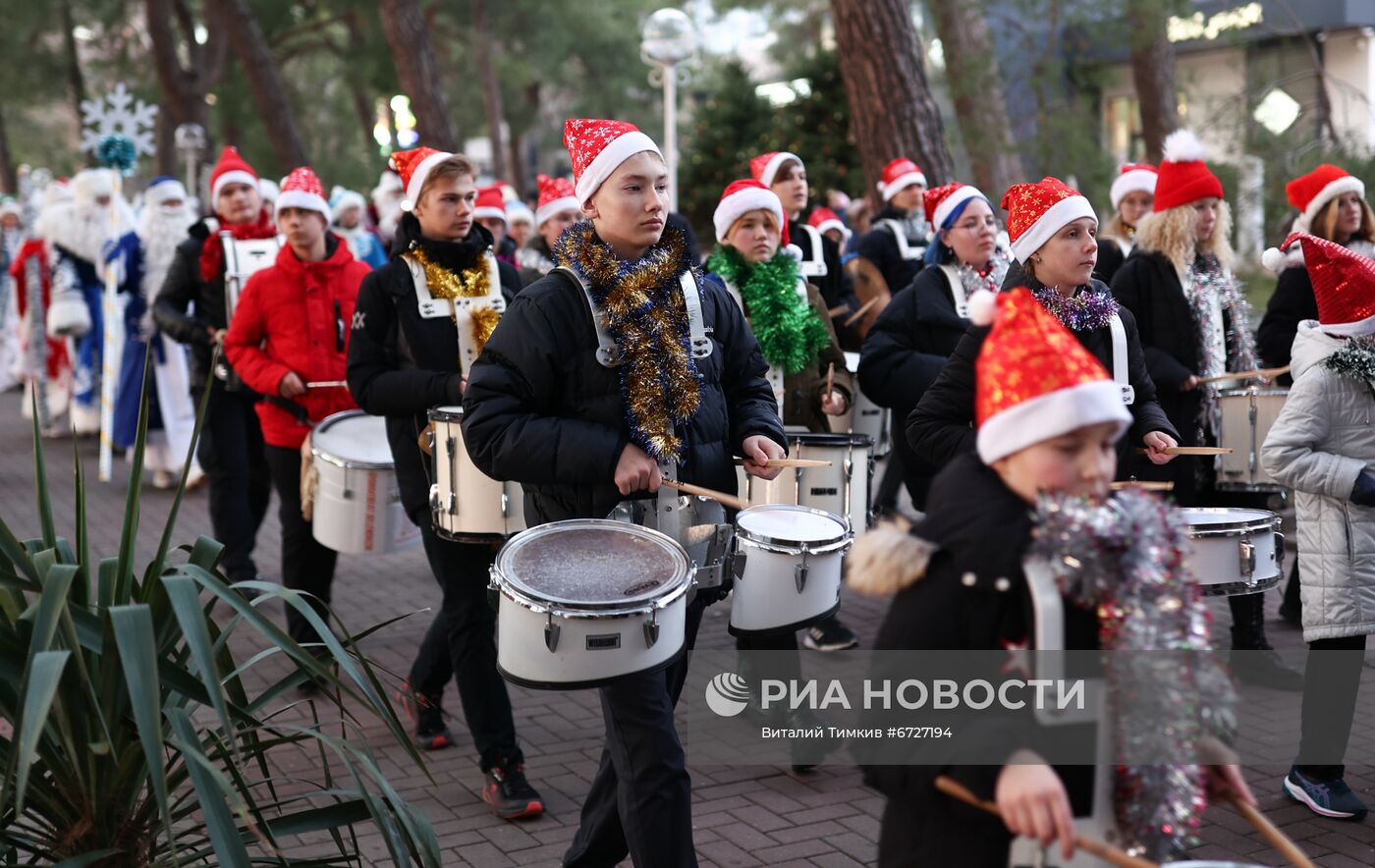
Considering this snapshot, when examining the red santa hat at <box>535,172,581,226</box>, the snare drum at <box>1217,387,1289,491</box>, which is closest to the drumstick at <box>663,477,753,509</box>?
the snare drum at <box>1217,387,1289,491</box>

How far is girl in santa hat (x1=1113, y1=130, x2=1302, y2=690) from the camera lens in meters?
6.37

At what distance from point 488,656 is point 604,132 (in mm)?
2029

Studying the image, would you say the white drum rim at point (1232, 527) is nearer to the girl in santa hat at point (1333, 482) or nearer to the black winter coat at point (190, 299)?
the girl in santa hat at point (1333, 482)

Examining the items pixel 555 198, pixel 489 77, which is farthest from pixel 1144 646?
pixel 489 77

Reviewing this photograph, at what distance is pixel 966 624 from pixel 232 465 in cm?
590

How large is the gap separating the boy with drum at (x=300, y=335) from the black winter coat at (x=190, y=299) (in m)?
1.39

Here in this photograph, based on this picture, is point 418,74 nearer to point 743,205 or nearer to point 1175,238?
point 743,205

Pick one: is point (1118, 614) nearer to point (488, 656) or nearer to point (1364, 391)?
point (1364, 391)

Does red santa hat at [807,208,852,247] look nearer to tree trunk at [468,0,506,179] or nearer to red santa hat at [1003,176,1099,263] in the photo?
red santa hat at [1003,176,1099,263]

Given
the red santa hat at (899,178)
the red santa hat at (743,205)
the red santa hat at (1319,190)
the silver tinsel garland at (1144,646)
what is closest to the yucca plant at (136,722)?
the silver tinsel garland at (1144,646)

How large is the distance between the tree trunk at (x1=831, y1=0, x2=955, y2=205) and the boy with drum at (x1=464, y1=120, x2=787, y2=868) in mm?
7526

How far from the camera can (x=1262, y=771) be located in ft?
18.1

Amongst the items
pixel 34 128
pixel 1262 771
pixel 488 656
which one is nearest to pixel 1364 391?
pixel 1262 771

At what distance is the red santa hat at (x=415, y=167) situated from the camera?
18.1ft
